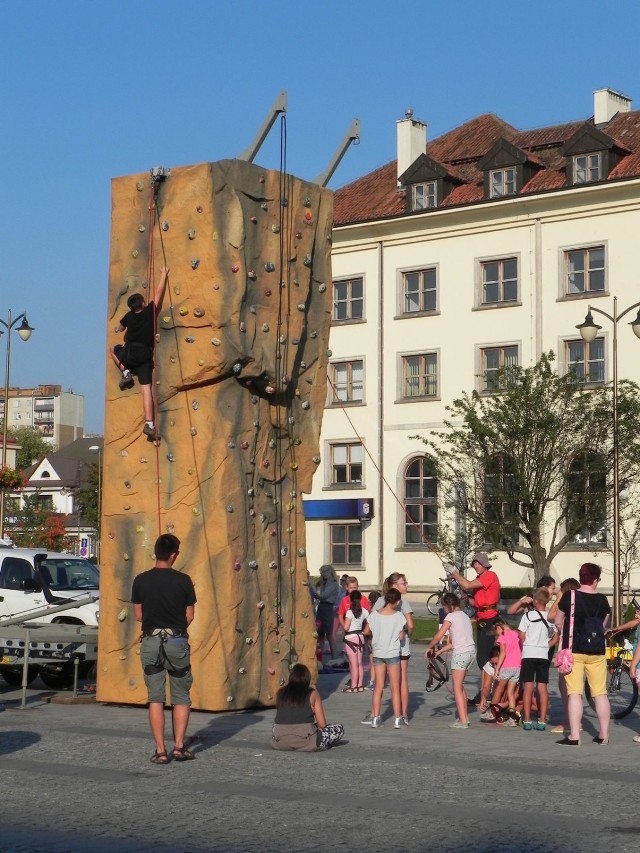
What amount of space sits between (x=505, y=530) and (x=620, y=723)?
100 ft

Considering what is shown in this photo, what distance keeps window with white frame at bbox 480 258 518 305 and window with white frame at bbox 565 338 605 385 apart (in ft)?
9.63

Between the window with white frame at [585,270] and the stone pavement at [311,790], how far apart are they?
3854 cm

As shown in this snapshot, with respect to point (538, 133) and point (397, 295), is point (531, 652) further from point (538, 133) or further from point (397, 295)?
point (538, 133)

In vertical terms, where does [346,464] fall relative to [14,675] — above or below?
above

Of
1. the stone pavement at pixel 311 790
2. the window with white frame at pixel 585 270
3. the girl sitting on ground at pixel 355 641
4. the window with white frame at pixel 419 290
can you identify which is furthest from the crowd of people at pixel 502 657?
the window with white frame at pixel 419 290

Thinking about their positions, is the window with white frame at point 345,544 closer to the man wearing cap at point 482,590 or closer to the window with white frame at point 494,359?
the window with white frame at point 494,359

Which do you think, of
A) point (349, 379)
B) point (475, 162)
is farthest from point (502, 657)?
point (475, 162)

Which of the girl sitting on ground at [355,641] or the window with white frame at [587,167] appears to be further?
the window with white frame at [587,167]

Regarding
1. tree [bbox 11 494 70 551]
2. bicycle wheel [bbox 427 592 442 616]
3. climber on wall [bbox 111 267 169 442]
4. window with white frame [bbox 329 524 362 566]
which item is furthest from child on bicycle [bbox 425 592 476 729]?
tree [bbox 11 494 70 551]

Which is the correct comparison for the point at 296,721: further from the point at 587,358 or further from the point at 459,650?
the point at 587,358

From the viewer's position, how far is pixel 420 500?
58.6 m

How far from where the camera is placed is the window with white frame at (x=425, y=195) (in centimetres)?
5925

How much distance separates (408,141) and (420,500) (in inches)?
604

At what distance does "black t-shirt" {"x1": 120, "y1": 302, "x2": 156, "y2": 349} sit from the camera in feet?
57.0
